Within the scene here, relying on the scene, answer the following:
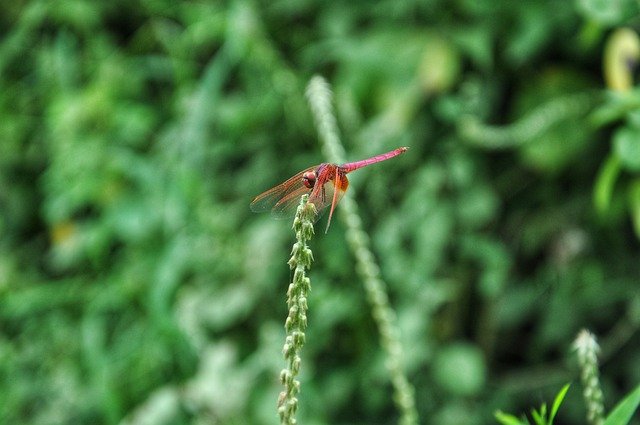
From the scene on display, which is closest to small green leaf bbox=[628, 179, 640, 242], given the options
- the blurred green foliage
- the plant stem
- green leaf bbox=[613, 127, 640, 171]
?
the blurred green foliage

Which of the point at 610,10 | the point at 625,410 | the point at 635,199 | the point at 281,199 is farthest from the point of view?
the point at 635,199

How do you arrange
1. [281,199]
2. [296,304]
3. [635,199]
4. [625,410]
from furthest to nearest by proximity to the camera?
1. [635,199]
2. [281,199]
3. [625,410]
4. [296,304]

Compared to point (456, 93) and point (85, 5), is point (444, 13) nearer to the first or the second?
point (456, 93)

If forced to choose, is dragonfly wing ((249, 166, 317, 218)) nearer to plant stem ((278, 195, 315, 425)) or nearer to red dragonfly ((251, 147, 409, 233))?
red dragonfly ((251, 147, 409, 233))

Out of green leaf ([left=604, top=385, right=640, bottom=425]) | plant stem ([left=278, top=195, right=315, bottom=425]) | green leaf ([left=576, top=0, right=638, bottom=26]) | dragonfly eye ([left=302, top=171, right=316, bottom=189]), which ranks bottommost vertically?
green leaf ([left=604, top=385, right=640, bottom=425])

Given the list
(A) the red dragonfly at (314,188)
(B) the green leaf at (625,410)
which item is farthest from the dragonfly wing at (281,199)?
(B) the green leaf at (625,410)

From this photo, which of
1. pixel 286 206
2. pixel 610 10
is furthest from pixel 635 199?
pixel 286 206

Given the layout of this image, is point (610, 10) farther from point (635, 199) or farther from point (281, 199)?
point (281, 199)
